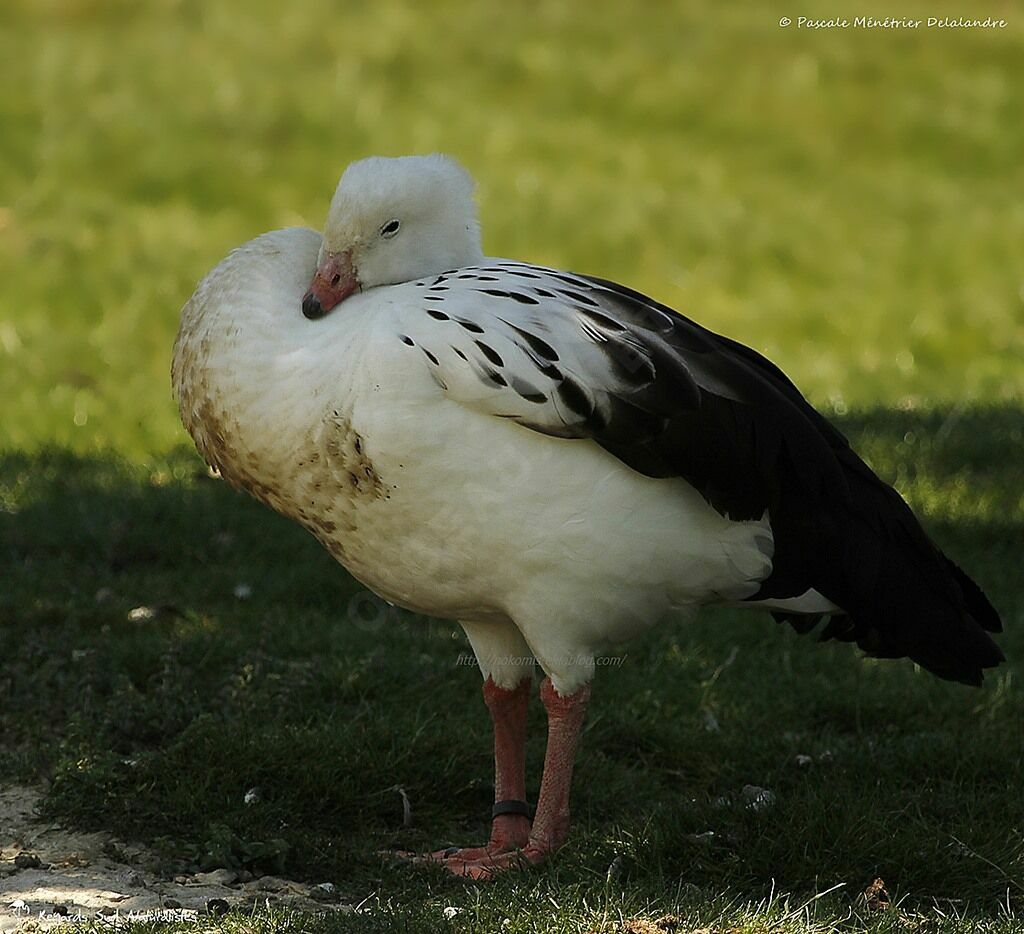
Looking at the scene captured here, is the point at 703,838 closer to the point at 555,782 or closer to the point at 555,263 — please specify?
the point at 555,782

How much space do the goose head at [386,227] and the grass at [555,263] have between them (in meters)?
1.39

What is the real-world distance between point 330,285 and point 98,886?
165 centimetres

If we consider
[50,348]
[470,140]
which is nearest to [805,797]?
[50,348]

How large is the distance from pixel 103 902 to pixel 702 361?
2005 millimetres

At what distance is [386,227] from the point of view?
14.6 ft

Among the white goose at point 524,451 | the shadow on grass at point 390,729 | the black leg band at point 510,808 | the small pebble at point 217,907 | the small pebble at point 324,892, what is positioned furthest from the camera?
the black leg band at point 510,808

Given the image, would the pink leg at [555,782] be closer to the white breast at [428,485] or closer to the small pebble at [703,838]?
the white breast at [428,485]

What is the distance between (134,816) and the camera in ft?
14.8

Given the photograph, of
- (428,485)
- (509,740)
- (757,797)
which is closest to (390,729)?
(509,740)

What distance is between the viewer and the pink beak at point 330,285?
432 cm

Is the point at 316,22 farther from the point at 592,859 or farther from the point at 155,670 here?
the point at 592,859

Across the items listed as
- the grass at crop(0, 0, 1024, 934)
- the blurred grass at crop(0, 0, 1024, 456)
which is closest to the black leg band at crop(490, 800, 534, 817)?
the grass at crop(0, 0, 1024, 934)

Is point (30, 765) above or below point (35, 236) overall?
below

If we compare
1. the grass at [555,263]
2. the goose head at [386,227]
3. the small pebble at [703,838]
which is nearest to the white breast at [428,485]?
the goose head at [386,227]
